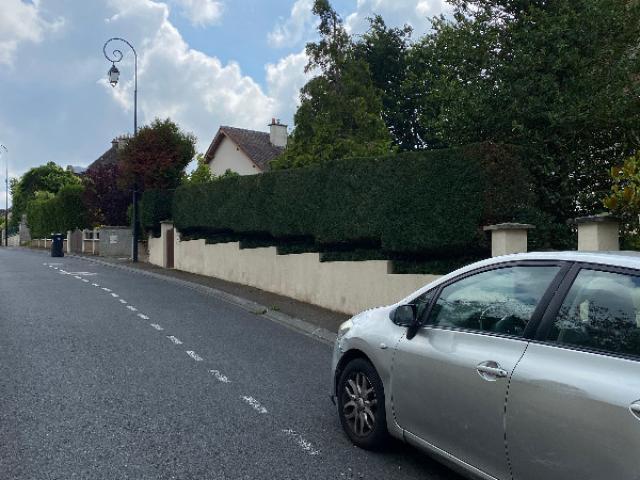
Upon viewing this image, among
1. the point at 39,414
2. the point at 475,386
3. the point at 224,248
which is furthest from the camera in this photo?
the point at 224,248

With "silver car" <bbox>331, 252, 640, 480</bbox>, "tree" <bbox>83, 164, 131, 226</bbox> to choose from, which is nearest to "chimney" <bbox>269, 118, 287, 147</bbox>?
"tree" <bbox>83, 164, 131, 226</bbox>

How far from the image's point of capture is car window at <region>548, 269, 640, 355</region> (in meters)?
3.04

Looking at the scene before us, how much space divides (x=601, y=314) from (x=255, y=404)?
12.4ft

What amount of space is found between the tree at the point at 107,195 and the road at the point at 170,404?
A: 2249 centimetres

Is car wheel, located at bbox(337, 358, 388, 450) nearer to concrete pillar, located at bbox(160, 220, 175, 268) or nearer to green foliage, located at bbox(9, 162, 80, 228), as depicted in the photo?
concrete pillar, located at bbox(160, 220, 175, 268)

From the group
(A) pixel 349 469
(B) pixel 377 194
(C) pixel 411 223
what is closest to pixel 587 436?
(A) pixel 349 469

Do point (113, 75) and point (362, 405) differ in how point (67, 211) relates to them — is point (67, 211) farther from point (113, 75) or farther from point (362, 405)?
point (362, 405)

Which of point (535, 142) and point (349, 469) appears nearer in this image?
point (349, 469)

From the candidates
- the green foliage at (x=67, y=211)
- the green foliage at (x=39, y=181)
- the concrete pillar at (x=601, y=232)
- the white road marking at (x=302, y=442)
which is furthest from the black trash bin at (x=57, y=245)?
the green foliage at (x=39, y=181)

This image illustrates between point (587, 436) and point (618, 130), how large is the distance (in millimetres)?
10331

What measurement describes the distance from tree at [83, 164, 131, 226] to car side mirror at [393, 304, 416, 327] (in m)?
30.3

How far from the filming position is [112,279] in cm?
2002

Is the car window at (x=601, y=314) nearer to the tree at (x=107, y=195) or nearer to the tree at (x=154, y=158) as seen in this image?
the tree at (x=154, y=158)

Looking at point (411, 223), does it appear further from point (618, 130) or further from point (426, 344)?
point (426, 344)
